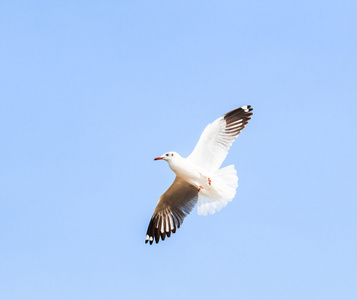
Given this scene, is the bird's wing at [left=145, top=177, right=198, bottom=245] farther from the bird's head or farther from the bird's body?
the bird's head

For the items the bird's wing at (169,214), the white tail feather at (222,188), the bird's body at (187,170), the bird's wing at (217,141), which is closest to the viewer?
the bird's body at (187,170)

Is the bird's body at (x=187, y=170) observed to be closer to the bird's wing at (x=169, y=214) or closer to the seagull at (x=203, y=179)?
the seagull at (x=203, y=179)

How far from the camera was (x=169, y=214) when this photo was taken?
1026 centimetres

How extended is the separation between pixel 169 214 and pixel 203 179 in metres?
1.03

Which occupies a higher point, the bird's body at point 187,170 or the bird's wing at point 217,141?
the bird's wing at point 217,141

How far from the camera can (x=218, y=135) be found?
9.88 metres

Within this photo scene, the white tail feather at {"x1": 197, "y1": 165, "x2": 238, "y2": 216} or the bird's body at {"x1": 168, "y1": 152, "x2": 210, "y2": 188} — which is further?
the white tail feather at {"x1": 197, "y1": 165, "x2": 238, "y2": 216}

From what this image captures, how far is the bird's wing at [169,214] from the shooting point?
10.2 meters

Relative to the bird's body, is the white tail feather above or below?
below

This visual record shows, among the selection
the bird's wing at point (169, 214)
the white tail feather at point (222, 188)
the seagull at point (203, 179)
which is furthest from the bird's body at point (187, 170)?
the bird's wing at point (169, 214)

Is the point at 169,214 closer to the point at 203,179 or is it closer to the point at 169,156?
the point at 203,179

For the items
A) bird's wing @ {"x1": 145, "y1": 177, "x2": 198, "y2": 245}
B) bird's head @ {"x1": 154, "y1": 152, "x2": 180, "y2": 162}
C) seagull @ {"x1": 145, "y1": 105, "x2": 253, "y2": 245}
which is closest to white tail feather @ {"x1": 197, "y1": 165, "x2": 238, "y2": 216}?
seagull @ {"x1": 145, "y1": 105, "x2": 253, "y2": 245}

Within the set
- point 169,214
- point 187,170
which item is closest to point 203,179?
point 187,170

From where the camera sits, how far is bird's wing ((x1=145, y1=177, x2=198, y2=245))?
400 inches
